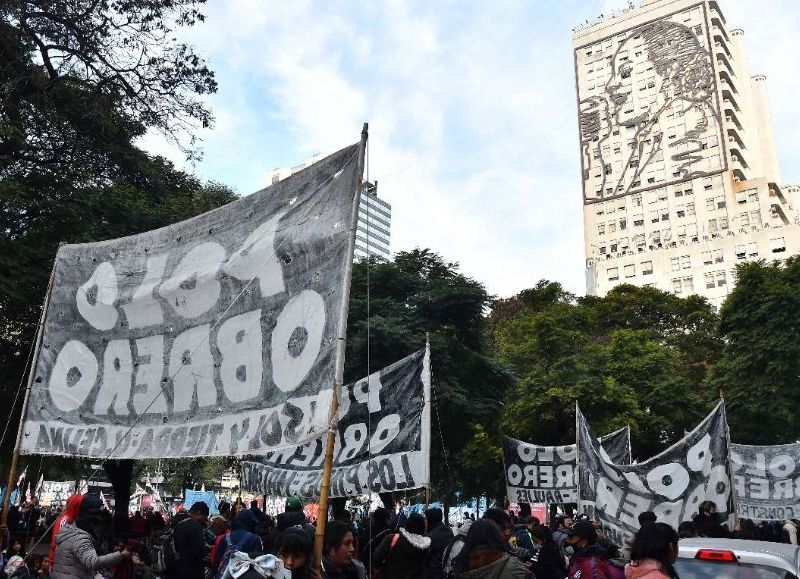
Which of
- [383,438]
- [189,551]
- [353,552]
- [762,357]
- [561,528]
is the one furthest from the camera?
[762,357]

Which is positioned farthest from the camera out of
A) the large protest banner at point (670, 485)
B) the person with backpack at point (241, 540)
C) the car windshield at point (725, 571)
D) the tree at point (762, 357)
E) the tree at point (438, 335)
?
the tree at point (762, 357)

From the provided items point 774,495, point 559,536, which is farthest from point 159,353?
point 774,495

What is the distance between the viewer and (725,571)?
Result: 5332 mm

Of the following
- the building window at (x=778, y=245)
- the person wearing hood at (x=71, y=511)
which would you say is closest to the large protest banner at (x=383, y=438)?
the person wearing hood at (x=71, y=511)

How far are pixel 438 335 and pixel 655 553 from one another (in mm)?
19526

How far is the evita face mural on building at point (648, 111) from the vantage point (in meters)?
86.0

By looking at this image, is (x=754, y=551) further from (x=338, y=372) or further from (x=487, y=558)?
(x=338, y=372)

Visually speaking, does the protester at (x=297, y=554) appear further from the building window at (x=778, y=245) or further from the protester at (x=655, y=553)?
the building window at (x=778, y=245)

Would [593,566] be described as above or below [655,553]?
below

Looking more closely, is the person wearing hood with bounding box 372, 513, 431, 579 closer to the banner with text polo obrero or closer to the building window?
the banner with text polo obrero

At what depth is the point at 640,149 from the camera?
9012cm

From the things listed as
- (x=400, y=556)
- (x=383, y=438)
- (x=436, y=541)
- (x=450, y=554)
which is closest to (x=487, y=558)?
(x=400, y=556)

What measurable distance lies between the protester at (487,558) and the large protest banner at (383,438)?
530cm

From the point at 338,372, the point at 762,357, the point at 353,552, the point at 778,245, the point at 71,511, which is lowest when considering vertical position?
the point at 353,552
